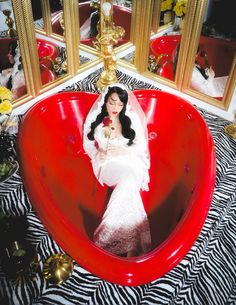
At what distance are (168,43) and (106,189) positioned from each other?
4.34 feet

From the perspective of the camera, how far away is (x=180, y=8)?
2225 mm

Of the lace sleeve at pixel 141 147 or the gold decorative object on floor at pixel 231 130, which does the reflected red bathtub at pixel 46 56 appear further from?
the gold decorative object on floor at pixel 231 130

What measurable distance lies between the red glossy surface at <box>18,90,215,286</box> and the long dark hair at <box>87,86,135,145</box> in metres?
0.19

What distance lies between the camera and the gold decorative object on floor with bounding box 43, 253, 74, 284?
4.67ft

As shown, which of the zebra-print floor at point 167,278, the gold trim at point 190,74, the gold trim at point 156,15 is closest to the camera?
the zebra-print floor at point 167,278

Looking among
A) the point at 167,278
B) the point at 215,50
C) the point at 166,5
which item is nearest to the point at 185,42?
the point at 215,50

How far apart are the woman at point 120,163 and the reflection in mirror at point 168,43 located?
0.62 m

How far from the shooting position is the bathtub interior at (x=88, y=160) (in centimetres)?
196

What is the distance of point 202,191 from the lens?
167 centimetres

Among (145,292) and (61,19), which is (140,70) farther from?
(145,292)

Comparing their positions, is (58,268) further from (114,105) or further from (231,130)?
(231,130)

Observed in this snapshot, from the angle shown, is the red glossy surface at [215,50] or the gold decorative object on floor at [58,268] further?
the red glossy surface at [215,50]

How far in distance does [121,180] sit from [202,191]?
0.54 m

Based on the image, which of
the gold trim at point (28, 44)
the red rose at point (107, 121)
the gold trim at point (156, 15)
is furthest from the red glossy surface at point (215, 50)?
the gold trim at point (28, 44)
